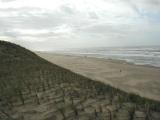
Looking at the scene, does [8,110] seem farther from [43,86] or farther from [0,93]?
[43,86]

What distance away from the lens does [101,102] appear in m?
5.11

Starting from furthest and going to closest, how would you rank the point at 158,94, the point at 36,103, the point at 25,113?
the point at 158,94 < the point at 36,103 < the point at 25,113

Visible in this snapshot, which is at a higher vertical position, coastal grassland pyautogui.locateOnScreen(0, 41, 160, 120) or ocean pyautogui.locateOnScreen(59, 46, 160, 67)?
coastal grassland pyautogui.locateOnScreen(0, 41, 160, 120)

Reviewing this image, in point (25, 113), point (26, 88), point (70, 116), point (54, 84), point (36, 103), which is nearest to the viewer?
point (70, 116)

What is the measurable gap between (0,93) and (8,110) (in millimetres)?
1344

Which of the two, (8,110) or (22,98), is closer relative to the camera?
(8,110)

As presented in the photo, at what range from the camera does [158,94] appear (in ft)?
45.6

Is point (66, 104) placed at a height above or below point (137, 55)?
above

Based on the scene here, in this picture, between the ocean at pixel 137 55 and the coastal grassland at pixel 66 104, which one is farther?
the ocean at pixel 137 55

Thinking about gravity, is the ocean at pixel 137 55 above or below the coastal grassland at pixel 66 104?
below

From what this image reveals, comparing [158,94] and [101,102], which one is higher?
[101,102]

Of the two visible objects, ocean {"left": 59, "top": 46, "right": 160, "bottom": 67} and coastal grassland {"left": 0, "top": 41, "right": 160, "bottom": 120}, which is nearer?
coastal grassland {"left": 0, "top": 41, "right": 160, "bottom": 120}

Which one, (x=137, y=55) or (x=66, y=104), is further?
(x=137, y=55)

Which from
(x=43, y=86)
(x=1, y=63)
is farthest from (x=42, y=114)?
(x=1, y=63)
